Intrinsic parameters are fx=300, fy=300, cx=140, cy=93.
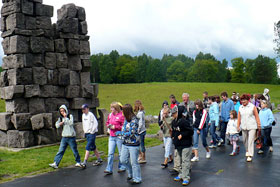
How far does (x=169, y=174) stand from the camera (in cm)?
833

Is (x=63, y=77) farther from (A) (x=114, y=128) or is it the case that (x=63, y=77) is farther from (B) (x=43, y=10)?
(A) (x=114, y=128)

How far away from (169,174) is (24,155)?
580 cm

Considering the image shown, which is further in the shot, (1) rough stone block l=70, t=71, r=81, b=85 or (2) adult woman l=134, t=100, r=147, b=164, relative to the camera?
(1) rough stone block l=70, t=71, r=81, b=85

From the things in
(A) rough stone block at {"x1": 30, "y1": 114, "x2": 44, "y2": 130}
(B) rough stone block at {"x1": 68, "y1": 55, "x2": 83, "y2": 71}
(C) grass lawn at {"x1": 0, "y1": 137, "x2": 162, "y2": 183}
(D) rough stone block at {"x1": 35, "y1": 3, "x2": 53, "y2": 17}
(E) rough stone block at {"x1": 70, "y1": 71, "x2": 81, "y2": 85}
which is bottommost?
(C) grass lawn at {"x1": 0, "y1": 137, "x2": 162, "y2": 183}

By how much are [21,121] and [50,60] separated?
124 inches

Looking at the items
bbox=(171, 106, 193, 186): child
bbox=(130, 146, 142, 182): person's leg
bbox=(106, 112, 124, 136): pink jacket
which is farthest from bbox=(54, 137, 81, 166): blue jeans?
Answer: bbox=(171, 106, 193, 186): child

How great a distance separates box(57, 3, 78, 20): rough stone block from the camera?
48.3ft

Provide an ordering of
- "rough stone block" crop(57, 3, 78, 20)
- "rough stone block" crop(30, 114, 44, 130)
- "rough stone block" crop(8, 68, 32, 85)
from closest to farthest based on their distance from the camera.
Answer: "rough stone block" crop(8, 68, 32, 85), "rough stone block" crop(30, 114, 44, 130), "rough stone block" crop(57, 3, 78, 20)

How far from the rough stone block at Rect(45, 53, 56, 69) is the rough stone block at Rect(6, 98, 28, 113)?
1999 mm

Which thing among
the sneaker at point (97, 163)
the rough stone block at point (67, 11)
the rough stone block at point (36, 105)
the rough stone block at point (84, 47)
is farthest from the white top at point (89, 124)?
the rough stone block at point (67, 11)

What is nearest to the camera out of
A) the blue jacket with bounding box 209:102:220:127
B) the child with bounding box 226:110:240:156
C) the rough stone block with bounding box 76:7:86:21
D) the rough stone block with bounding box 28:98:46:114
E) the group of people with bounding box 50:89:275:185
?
the group of people with bounding box 50:89:275:185

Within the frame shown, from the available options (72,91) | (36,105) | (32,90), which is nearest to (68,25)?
(72,91)

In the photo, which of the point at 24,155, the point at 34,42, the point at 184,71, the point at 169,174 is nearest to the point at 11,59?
the point at 34,42

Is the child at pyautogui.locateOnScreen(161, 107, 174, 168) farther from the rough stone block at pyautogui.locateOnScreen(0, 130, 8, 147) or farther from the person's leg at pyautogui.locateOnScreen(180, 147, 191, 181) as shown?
the rough stone block at pyautogui.locateOnScreen(0, 130, 8, 147)
